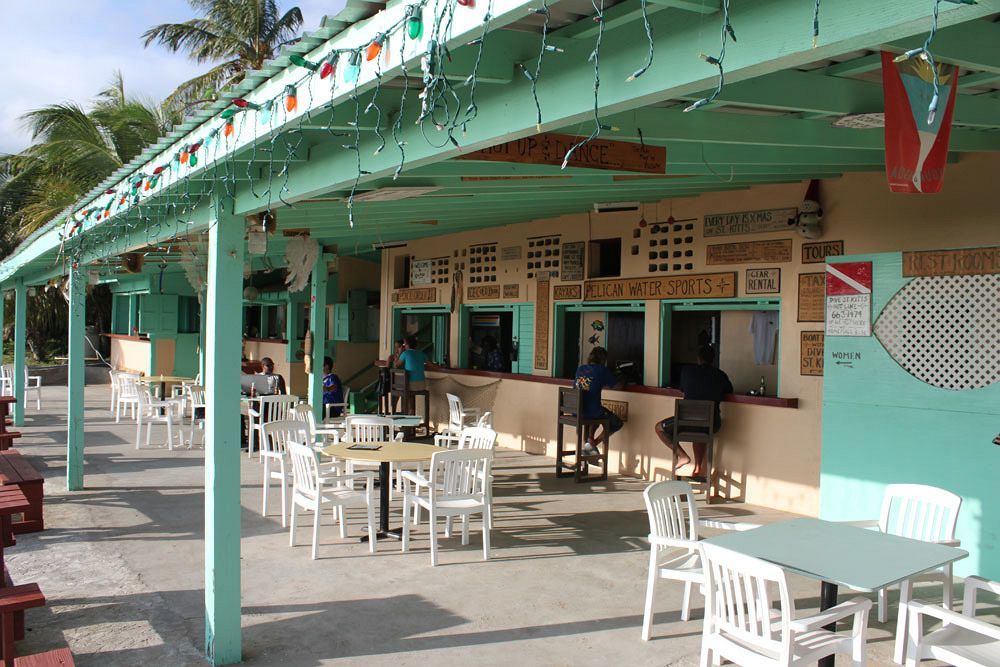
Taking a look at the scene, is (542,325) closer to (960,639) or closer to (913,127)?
(960,639)

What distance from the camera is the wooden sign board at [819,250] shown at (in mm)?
6859

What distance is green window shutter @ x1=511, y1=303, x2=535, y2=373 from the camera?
1030 cm

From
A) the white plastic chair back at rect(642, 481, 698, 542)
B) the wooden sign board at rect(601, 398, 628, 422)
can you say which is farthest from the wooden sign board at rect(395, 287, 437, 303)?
the white plastic chair back at rect(642, 481, 698, 542)

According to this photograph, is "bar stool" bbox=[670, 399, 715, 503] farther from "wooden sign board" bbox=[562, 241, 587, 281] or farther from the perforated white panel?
"wooden sign board" bbox=[562, 241, 587, 281]

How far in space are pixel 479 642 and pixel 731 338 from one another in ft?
18.3

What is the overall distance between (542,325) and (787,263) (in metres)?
3.55

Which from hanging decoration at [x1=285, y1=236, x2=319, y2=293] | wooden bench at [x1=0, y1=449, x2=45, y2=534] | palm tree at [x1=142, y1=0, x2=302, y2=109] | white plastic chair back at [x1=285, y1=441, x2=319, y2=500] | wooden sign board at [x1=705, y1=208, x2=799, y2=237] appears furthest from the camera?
palm tree at [x1=142, y1=0, x2=302, y2=109]

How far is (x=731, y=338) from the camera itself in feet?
28.8

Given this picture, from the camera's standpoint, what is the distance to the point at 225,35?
1664 centimetres

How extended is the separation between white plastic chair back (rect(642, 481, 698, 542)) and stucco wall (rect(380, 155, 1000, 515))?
3.03 m

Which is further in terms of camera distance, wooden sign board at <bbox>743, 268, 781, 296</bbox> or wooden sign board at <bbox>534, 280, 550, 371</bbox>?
wooden sign board at <bbox>534, 280, 550, 371</bbox>

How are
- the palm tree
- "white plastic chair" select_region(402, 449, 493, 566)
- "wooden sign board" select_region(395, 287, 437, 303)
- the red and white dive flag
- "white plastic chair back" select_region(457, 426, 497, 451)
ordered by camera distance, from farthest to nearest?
the palm tree
"wooden sign board" select_region(395, 287, 437, 303)
"white plastic chair back" select_region(457, 426, 497, 451)
"white plastic chair" select_region(402, 449, 493, 566)
the red and white dive flag

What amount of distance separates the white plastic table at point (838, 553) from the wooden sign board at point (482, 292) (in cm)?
715

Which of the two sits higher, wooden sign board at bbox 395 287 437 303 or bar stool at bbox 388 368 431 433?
wooden sign board at bbox 395 287 437 303
